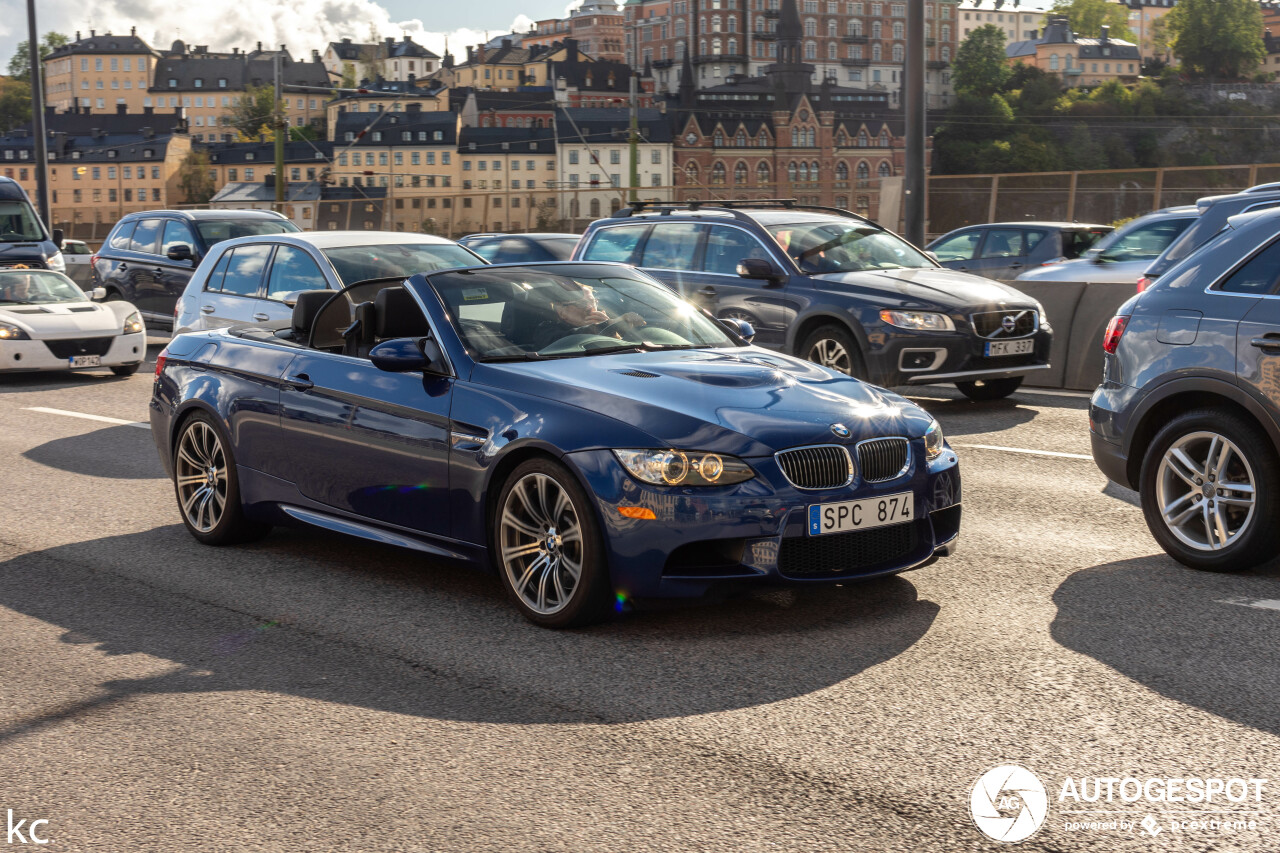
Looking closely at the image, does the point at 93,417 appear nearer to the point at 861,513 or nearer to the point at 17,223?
the point at 861,513

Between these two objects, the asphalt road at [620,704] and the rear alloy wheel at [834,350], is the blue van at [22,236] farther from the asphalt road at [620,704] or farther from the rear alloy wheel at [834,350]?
the asphalt road at [620,704]

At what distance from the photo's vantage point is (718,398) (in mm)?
5547

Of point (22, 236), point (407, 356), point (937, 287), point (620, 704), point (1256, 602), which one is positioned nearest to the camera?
point (620, 704)

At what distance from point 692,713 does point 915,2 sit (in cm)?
1512

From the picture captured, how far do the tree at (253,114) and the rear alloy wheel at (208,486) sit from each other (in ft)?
557

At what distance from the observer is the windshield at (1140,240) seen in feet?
52.0

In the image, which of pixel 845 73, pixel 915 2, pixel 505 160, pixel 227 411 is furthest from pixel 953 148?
pixel 227 411

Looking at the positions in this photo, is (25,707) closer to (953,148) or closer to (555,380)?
(555,380)

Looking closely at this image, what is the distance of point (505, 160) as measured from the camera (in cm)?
14675

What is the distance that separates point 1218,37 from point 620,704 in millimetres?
177177

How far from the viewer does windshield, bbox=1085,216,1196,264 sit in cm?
1585

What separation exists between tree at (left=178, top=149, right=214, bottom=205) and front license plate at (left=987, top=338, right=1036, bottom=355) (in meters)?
150

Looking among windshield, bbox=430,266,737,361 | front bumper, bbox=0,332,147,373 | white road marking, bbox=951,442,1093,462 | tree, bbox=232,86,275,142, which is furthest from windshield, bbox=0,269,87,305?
tree, bbox=232,86,275,142
